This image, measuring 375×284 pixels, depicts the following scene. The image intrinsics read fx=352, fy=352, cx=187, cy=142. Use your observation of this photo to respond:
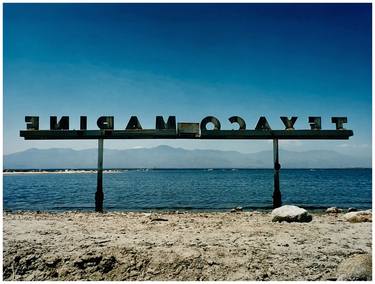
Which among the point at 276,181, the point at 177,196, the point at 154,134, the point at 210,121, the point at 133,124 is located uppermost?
the point at 210,121

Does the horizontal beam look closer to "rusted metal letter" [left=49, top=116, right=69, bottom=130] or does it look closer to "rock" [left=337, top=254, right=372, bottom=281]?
"rusted metal letter" [left=49, top=116, right=69, bottom=130]

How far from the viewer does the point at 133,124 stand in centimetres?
1536

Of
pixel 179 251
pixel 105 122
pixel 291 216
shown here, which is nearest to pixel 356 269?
pixel 179 251

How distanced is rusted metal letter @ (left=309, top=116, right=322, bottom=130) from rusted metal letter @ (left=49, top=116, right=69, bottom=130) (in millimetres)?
10774

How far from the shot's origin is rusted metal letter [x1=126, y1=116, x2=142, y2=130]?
1532 cm

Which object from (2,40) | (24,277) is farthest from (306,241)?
(2,40)

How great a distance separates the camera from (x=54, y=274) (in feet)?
24.7

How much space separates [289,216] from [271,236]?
2.60 m

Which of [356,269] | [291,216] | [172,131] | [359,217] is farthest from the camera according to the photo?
[172,131]

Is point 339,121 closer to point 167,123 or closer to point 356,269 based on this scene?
point 167,123

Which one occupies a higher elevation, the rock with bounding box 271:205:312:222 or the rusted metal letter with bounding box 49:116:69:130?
the rusted metal letter with bounding box 49:116:69:130

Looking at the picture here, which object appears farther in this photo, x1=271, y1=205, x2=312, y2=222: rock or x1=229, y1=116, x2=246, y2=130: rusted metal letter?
x1=229, y1=116, x2=246, y2=130: rusted metal letter

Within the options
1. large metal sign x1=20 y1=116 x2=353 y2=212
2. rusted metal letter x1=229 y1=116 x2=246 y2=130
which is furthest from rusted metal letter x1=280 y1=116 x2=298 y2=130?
rusted metal letter x1=229 y1=116 x2=246 y2=130

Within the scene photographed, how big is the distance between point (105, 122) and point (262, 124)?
690 centimetres
